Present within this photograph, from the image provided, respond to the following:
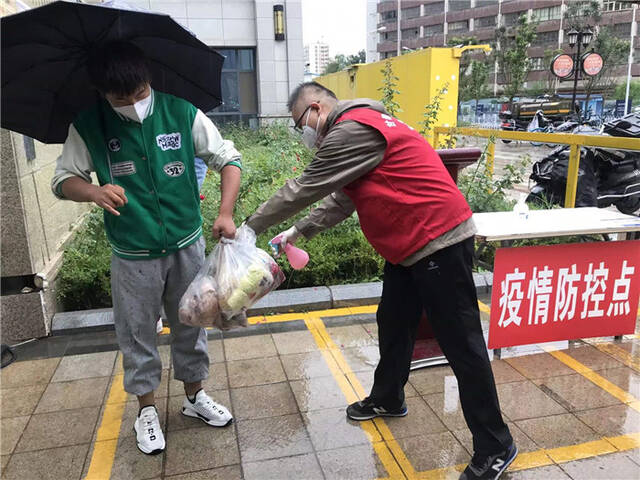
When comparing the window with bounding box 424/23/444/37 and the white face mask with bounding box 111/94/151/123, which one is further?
the window with bounding box 424/23/444/37

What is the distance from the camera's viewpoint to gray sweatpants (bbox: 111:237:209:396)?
248cm

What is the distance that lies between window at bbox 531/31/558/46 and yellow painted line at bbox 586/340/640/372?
6000 centimetres

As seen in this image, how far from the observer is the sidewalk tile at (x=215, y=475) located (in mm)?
2439

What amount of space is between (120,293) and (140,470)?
876mm

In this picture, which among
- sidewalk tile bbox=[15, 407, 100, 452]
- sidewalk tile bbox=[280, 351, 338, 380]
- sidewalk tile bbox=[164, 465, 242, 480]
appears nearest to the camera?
sidewalk tile bbox=[164, 465, 242, 480]

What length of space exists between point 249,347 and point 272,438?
3.59 ft

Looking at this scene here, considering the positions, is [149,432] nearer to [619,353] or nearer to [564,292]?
[564,292]

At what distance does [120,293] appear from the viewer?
2482 millimetres

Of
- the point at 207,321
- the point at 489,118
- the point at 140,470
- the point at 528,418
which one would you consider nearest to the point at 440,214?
the point at 207,321

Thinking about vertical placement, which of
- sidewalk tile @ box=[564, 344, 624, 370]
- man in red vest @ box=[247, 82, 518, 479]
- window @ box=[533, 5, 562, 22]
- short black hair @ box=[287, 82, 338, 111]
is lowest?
sidewalk tile @ box=[564, 344, 624, 370]

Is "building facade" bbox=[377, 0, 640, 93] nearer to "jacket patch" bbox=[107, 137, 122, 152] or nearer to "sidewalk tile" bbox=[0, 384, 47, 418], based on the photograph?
"jacket patch" bbox=[107, 137, 122, 152]

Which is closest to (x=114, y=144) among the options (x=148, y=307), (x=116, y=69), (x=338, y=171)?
(x=116, y=69)

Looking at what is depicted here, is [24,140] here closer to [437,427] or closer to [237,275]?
[237,275]

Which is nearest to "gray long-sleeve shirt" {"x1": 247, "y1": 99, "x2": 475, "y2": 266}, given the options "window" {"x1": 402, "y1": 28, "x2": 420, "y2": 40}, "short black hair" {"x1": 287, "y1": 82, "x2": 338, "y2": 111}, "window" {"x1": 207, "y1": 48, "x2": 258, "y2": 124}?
"short black hair" {"x1": 287, "y1": 82, "x2": 338, "y2": 111}
